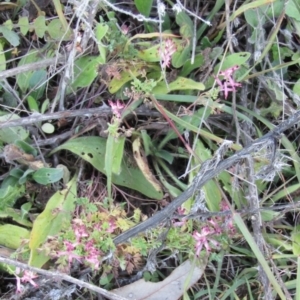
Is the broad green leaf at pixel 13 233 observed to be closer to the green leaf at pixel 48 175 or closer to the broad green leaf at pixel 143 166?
the green leaf at pixel 48 175

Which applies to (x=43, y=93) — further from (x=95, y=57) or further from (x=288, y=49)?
(x=288, y=49)

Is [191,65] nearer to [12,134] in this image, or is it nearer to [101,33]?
[101,33]

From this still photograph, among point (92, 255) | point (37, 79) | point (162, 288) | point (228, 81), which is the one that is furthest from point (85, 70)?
point (162, 288)

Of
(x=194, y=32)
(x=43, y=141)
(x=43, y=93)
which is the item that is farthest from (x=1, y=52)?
(x=194, y=32)

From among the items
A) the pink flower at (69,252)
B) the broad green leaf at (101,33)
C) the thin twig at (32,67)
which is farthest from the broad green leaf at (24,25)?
the pink flower at (69,252)

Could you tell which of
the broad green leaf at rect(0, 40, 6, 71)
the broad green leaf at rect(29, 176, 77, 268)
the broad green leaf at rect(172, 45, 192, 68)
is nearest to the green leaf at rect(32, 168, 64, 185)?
the broad green leaf at rect(29, 176, 77, 268)
